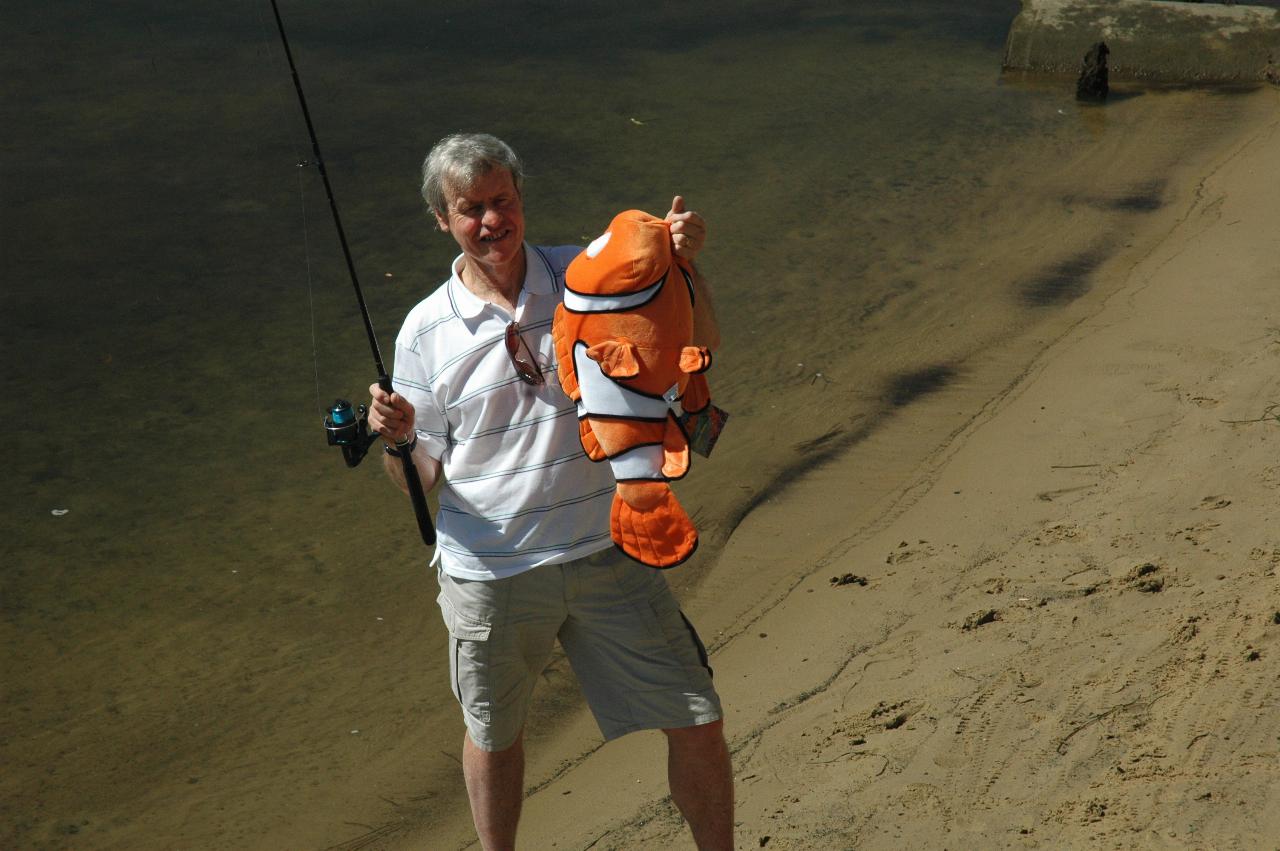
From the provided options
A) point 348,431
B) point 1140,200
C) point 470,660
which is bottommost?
point 1140,200

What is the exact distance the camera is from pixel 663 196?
9617 mm

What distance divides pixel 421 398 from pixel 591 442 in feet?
1.42

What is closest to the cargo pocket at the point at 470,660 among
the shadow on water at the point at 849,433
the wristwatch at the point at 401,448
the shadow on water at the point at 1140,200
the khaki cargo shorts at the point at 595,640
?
the khaki cargo shorts at the point at 595,640

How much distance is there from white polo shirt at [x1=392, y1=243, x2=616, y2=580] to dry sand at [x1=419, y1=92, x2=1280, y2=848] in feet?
3.96

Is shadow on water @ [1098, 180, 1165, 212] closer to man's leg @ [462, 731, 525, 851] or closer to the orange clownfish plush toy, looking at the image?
the orange clownfish plush toy

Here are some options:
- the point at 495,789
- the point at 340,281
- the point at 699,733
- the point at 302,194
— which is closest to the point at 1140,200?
the point at 340,281

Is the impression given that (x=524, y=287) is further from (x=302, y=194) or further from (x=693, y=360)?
(x=302, y=194)

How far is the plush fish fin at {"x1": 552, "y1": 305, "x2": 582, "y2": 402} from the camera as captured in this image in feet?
9.82

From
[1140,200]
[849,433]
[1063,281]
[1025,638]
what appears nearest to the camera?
[1025,638]

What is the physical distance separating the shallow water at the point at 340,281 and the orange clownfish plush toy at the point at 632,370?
6.90 feet

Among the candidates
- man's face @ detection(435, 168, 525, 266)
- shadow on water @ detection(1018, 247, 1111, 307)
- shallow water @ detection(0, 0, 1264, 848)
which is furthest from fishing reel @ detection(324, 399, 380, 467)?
shadow on water @ detection(1018, 247, 1111, 307)

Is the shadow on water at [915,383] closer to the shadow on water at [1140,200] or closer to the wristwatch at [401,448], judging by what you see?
the shadow on water at [1140,200]

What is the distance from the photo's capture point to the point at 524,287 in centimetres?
313

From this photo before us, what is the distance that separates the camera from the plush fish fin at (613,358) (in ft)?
9.69
